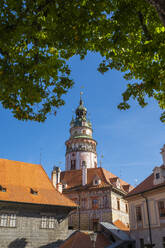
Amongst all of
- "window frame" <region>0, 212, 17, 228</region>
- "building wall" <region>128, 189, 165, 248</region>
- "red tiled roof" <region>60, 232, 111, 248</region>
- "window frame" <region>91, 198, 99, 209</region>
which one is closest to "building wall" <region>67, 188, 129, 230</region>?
"window frame" <region>91, 198, 99, 209</region>

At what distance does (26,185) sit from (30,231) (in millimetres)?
4596

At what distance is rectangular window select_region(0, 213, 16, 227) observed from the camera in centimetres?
2041

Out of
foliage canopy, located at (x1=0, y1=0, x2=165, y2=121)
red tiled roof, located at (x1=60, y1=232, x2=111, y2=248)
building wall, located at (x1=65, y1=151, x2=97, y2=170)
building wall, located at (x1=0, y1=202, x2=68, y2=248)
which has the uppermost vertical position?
building wall, located at (x1=65, y1=151, x2=97, y2=170)

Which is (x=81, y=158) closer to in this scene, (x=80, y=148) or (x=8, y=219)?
(x=80, y=148)

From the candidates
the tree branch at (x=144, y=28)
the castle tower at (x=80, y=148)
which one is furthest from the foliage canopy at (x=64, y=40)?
the castle tower at (x=80, y=148)

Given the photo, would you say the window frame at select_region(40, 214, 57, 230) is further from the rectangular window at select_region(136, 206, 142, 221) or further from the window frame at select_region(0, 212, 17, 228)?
the rectangular window at select_region(136, 206, 142, 221)

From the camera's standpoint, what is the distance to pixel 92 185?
3681cm

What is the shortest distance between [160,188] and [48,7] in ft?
60.6

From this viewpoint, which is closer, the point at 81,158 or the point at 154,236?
the point at 154,236

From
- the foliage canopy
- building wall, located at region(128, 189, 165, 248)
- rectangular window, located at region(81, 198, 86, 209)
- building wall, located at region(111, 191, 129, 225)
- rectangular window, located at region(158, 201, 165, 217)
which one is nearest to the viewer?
the foliage canopy

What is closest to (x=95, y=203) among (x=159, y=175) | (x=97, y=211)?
(x=97, y=211)

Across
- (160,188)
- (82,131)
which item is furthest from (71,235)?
(82,131)

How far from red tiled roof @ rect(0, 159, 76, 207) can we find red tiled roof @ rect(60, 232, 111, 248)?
3117mm

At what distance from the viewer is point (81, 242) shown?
22344mm
